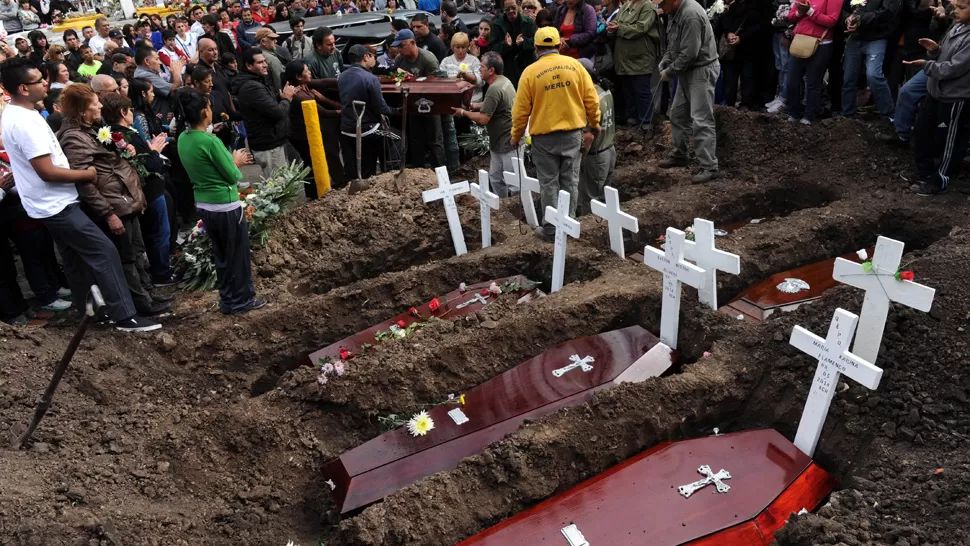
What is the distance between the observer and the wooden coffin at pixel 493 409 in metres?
4.14

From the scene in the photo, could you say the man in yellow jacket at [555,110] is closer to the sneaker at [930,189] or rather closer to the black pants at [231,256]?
the black pants at [231,256]

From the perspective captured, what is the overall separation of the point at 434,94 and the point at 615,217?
11.2ft

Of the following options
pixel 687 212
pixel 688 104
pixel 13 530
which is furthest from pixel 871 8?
pixel 13 530

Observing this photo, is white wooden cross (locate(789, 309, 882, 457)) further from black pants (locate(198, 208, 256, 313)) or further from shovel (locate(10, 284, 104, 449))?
black pants (locate(198, 208, 256, 313))

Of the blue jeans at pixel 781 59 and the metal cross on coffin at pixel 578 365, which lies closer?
the metal cross on coffin at pixel 578 365

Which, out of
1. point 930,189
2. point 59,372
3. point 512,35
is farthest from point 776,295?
point 512,35

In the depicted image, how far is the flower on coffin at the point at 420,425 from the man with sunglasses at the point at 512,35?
6.37 meters

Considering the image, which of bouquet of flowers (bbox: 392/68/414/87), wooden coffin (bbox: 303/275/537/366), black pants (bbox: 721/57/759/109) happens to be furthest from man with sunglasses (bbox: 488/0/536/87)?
wooden coffin (bbox: 303/275/537/366)

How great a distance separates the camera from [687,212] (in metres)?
7.16

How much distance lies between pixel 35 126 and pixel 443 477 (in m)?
3.71

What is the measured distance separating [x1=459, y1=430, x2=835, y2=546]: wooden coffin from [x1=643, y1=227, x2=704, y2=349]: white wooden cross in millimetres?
1055

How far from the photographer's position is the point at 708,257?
16.3 ft

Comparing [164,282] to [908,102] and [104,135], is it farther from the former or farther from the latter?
[908,102]

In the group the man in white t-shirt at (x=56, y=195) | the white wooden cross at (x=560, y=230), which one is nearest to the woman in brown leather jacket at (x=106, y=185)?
the man in white t-shirt at (x=56, y=195)
